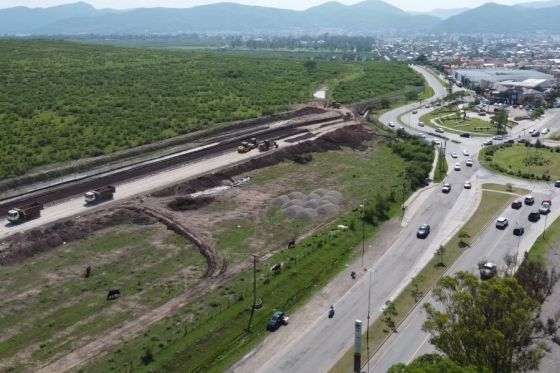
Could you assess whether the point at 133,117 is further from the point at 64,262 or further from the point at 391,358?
the point at 391,358

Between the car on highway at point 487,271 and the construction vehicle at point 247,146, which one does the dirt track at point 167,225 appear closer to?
the construction vehicle at point 247,146

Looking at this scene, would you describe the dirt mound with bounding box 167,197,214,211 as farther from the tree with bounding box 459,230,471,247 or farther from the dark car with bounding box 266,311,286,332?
the tree with bounding box 459,230,471,247

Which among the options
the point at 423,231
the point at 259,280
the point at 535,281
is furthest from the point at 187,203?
the point at 535,281

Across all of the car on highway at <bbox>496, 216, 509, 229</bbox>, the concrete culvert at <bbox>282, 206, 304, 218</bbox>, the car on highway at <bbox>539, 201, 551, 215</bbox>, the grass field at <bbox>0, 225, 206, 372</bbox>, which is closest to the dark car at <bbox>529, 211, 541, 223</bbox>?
the car on highway at <bbox>539, 201, 551, 215</bbox>

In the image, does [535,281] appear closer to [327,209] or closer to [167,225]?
[327,209]

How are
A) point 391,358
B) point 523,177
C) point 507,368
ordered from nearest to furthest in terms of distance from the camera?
1. point 507,368
2. point 391,358
3. point 523,177

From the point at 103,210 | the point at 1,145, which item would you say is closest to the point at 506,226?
the point at 103,210
